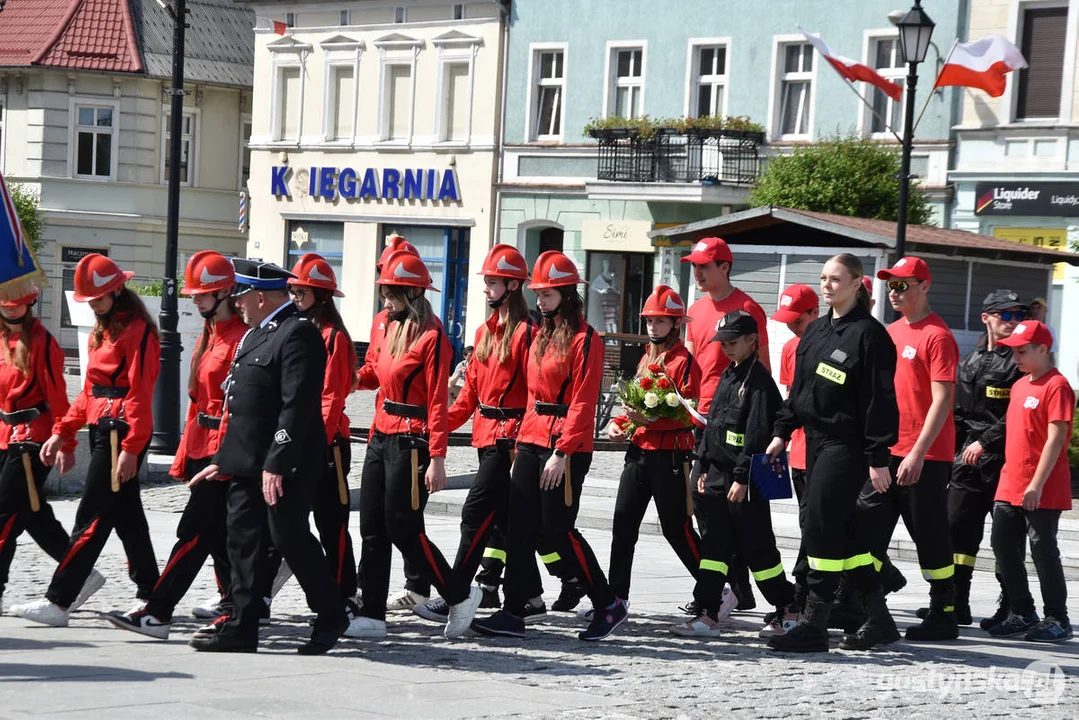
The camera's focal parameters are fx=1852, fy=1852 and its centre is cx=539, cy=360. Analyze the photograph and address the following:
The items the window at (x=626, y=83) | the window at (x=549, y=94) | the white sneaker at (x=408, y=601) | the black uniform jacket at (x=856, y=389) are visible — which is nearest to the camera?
the black uniform jacket at (x=856, y=389)

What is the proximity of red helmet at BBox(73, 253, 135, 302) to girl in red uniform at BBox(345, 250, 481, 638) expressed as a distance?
1.34 meters

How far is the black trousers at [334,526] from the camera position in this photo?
9398 millimetres

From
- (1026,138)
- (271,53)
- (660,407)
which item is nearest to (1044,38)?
(1026,138)

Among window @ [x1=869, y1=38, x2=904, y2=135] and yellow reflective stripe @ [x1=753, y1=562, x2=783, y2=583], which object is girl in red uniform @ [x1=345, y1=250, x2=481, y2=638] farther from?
window @ [x1=869, y1=38, x2=904, y2=135]

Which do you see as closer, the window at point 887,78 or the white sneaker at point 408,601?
the white sneaker at point 408,601

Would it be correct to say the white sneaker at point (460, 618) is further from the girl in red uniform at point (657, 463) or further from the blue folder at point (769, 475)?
the blue folder at point (769, 475)

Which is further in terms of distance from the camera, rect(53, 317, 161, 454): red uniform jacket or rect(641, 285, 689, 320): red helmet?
rect(641, 285, 689, 320): red helmet

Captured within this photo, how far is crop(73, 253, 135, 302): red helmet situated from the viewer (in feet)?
30.1

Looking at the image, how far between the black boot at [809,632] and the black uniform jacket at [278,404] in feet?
7.98

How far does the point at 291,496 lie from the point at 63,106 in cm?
3790

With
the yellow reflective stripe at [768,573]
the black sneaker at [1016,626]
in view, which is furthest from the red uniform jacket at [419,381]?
the black sneaker at [1016,626]

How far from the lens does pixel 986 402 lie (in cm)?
1084

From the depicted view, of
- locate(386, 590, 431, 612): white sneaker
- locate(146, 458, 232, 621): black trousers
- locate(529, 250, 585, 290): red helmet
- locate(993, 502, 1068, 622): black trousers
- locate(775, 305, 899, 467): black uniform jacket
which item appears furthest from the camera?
locate(993, 502, 1068, 622): black trousers

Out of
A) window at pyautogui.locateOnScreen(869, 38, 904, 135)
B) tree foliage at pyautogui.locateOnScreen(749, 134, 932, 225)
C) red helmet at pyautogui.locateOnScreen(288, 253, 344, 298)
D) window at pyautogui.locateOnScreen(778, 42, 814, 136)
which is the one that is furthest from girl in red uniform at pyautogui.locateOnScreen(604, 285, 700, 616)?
window at pyautogui.locateOnScreen(778, 42, 814, 136)
